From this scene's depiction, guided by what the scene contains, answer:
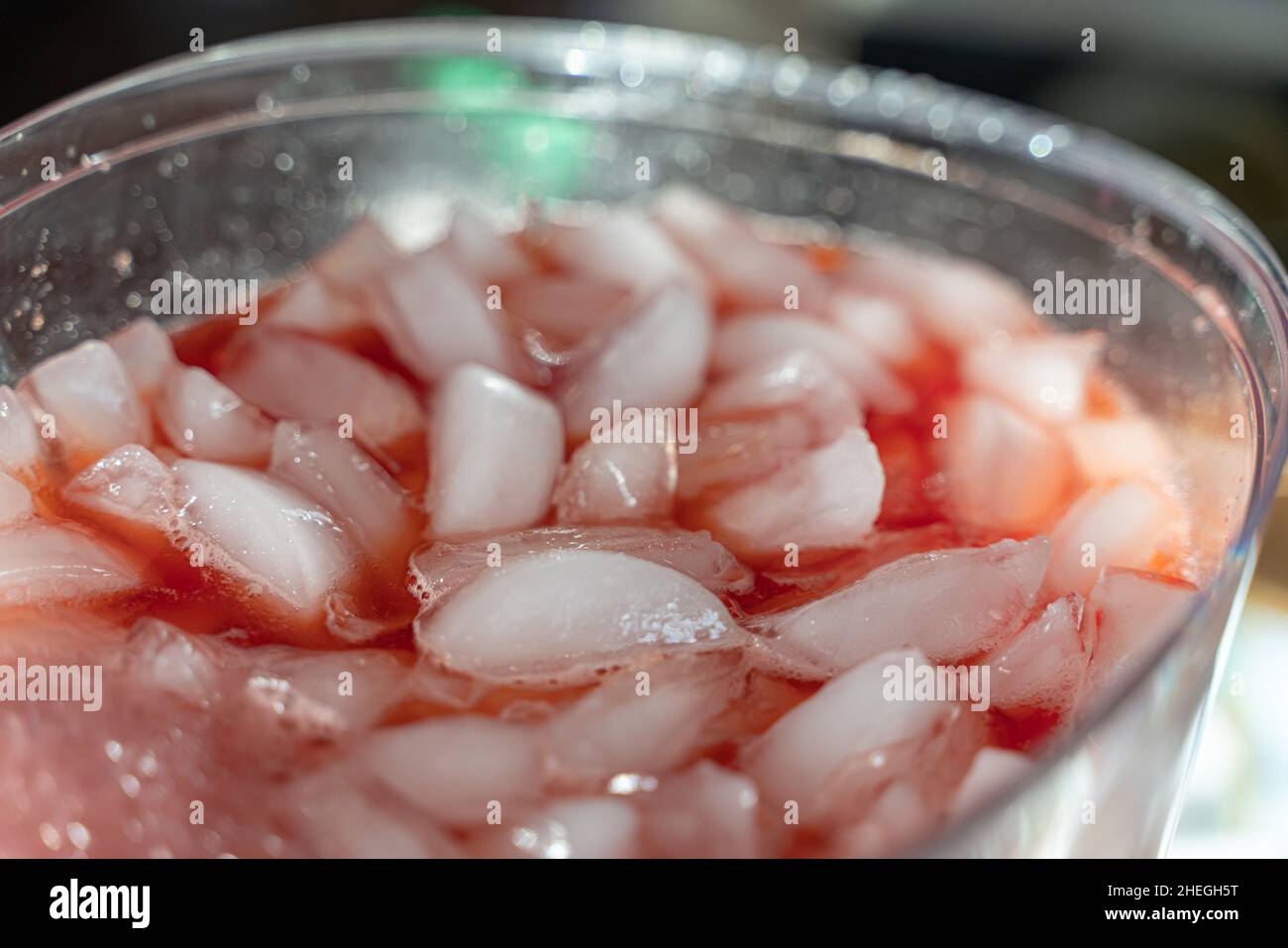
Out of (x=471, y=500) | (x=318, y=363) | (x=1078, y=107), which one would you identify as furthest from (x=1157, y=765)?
(x=1078, y=107)

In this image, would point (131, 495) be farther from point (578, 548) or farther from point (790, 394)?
point (790, 394)

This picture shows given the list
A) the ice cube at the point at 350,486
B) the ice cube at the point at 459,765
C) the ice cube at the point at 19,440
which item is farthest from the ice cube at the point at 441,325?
the ice cube at the point at 459,765

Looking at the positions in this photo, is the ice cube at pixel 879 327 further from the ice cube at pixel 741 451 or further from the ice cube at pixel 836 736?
the ice cube at pixel 836 736

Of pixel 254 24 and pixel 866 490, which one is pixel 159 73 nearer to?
pixel 866 490

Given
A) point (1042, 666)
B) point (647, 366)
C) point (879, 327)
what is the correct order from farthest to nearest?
point (879, 327) < point (647, 366) < point (1042, 666)

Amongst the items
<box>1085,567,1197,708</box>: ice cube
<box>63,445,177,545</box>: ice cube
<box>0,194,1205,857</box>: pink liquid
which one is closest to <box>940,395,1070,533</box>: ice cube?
<box>0,194,1205,857</box>: pink liquid

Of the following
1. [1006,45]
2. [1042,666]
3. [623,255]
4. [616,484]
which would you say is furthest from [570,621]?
[1006,45]

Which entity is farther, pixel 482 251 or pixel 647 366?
pixel 482 251

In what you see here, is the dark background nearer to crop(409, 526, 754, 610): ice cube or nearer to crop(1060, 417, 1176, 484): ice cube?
crop(1060, 417, 1176, 484): ice cube

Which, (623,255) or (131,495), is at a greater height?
(623,255)
